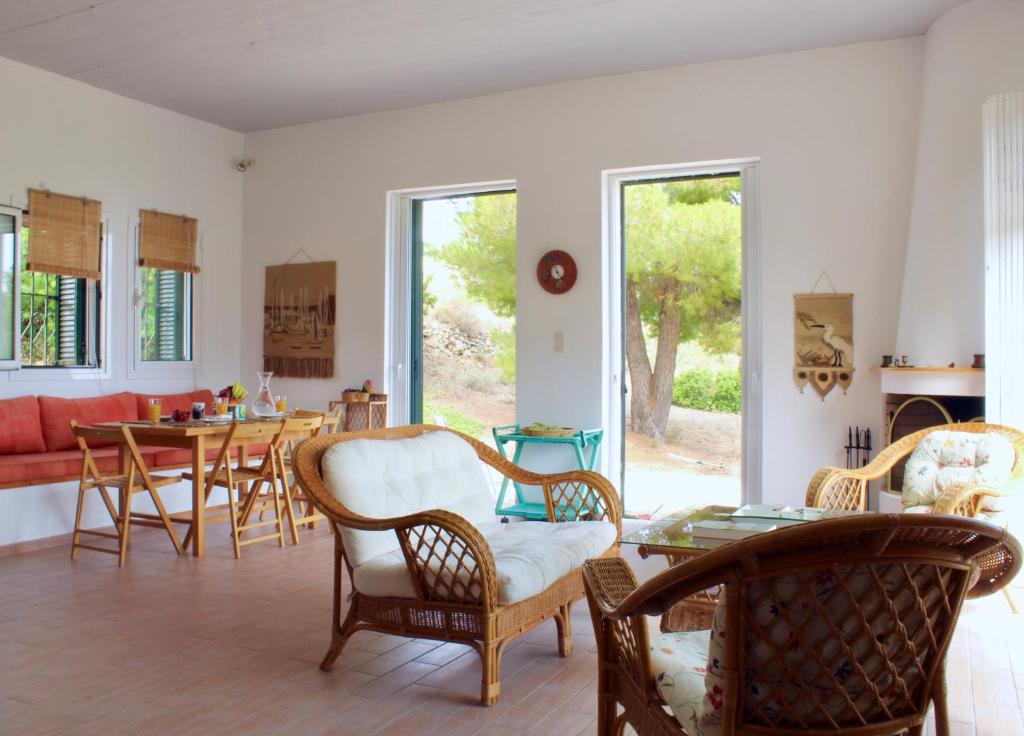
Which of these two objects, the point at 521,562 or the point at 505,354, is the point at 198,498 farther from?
the point at 521,562

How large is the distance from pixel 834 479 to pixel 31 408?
16.5 feet

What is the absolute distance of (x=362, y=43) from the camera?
546 cm

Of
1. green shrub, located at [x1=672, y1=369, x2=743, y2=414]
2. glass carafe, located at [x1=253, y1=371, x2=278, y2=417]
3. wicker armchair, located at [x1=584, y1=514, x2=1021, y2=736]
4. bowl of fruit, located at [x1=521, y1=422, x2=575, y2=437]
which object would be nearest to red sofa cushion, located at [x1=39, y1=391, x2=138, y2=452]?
glass carafe, located at [x1=253, y1=371, x2=278, y2=417]

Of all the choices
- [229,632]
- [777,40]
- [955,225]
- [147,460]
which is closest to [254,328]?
[147,460]

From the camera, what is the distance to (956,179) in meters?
4.84

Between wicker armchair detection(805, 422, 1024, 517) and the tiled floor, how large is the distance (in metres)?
0.53

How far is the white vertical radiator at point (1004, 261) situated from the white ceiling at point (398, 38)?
79 cm

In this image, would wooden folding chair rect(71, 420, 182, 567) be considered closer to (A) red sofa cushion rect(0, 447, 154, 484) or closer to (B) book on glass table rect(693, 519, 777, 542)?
(A) red sofa cushion rect(0, 447, 154, 484)

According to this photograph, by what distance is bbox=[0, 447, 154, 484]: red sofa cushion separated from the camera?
16.6ft

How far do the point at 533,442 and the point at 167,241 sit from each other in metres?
3.42

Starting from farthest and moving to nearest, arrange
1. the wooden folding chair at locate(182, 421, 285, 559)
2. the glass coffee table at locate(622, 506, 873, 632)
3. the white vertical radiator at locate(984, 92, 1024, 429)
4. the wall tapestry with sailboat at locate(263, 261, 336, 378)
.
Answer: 1. the wall tapestry with sailboat at locate(263, 261, 336, 378)
2. the wooden folding chair at locate(182, 421, 285, 559)
3. the white vertical radiator at locate(984, 92, 1024, 429)
4. the glass coffee table at locate(622, 506, 873, 632)

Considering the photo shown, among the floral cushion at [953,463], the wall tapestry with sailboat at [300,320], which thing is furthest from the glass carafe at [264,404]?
the floral cushion at [953,463]

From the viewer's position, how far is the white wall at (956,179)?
4.73 meters

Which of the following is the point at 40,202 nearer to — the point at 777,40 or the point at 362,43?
the point at 362,43
